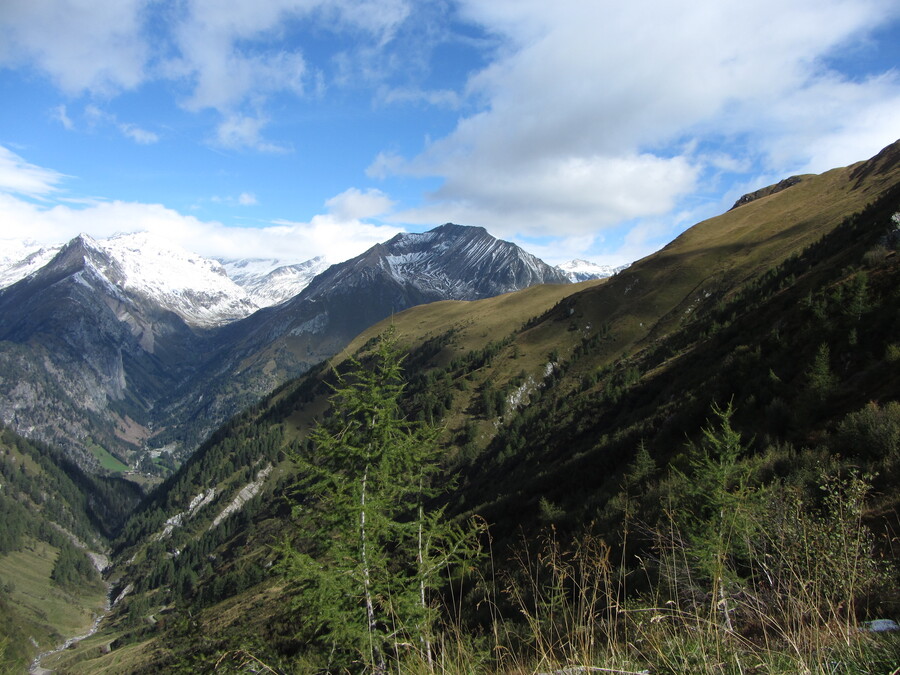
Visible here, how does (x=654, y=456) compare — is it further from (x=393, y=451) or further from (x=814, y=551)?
(x=814, y=551)

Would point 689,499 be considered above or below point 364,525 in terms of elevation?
below

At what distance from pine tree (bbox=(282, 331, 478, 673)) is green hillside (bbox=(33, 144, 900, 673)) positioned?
0.38 m

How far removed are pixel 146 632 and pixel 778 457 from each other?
642 feet

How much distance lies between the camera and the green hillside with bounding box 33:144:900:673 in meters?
4.43

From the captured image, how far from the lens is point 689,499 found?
53.3 feet

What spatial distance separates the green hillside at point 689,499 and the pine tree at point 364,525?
38 cm

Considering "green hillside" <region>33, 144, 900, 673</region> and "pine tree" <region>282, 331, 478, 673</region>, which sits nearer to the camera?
"green hillside" <region>33, 144, 900, 673</region>

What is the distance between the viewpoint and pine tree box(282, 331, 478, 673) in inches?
440

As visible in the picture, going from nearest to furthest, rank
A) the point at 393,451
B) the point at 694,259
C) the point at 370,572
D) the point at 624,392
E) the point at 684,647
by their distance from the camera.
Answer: the point at 684,647, the point at 370,572, the point at 393,451, the point at 624,392, the point at 694,259

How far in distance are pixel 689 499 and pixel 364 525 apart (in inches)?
452

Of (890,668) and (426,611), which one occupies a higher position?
(890,668)

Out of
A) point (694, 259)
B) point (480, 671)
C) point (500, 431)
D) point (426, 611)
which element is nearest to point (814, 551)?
point (480, 671)

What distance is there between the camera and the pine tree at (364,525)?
11.2 metres

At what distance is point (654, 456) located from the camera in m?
31.7
